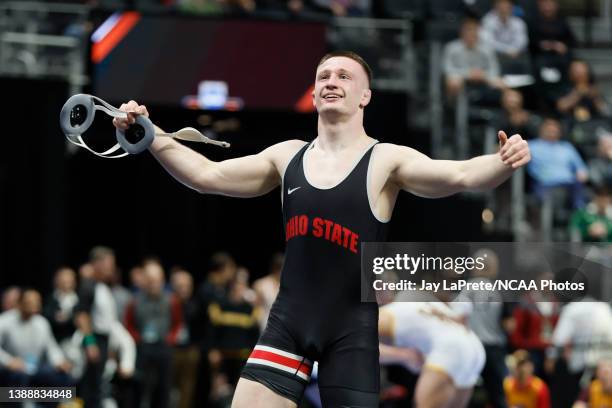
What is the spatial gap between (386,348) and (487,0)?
8495 millimetres

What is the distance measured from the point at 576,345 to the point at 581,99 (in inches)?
203

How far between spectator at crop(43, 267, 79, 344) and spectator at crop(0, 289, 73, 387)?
0.09 meters

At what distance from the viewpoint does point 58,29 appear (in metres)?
15.5

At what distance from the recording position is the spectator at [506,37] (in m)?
16.8

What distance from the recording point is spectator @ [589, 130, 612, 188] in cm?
1584

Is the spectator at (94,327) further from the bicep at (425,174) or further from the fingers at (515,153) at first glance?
the fingers at (515,153)

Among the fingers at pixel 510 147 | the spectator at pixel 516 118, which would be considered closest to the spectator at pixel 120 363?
the spectator at pixel 516 118

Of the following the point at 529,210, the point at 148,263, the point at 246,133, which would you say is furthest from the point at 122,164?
the point at 529,210

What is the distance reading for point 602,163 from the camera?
52.9 ft

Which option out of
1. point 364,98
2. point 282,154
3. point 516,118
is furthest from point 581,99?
point 282,154

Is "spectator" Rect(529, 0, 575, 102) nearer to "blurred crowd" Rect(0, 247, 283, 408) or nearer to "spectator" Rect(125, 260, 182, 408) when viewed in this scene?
"blurred crowd" Rect(0, 247, 283, 408)

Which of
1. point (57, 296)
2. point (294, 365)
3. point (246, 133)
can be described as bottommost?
point (294, 365)

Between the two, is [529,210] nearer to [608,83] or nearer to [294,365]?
[608,83]

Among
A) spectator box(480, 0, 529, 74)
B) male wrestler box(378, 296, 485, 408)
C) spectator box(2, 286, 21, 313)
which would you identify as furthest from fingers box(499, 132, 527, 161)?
spectator box(480, 0, 529, 74)
